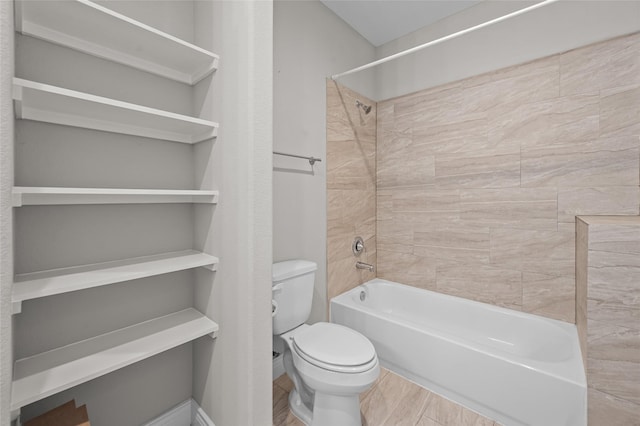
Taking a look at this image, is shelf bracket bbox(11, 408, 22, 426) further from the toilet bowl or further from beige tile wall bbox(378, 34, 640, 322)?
beige tile wall bbox(378, 34, 640, 322)

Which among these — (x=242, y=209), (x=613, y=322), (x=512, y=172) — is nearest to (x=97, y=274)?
(x=242, y=209)

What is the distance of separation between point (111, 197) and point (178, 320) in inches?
24.7

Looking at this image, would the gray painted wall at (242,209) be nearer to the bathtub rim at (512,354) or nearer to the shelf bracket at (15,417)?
the shelf bracket at (15,417)

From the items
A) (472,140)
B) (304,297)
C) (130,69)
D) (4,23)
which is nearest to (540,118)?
(472,140)

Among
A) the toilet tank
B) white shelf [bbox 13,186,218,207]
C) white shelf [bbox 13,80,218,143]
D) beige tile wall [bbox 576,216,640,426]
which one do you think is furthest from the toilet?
beige tile wall [bbox 576,216,640,426]

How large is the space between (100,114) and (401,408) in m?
2.07

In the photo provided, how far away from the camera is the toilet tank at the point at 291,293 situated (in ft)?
5.26

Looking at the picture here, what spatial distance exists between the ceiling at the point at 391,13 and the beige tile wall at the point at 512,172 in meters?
0.56

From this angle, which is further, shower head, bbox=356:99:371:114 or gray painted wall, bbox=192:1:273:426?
shower head, bbox=356:99:371:114

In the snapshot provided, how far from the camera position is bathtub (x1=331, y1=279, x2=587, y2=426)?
1.35 m

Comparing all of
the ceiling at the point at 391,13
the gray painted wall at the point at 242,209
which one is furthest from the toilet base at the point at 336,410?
the ceiling at the point at 391,13

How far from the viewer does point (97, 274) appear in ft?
3.35

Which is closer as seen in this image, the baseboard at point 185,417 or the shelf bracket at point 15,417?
the shelf bracket at point 15,417

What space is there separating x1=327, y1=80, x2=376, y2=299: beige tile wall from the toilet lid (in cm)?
65
